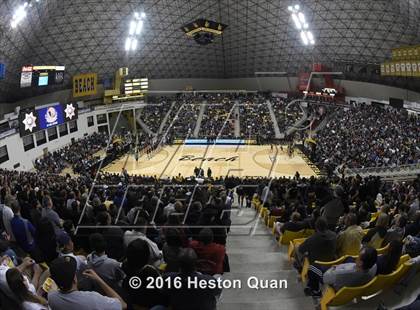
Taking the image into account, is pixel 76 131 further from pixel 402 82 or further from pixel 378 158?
pixel 402 82

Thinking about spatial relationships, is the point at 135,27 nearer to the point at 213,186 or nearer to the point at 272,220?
the point at 213,186

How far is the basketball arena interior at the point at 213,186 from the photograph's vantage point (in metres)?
4.82

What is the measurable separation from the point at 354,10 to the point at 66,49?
103ft

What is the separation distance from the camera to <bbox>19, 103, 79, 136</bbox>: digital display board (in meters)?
37.1

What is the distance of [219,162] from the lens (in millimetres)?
37344

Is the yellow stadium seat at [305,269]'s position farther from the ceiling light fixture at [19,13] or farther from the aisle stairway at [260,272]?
the ceiling light fixture at [19,13]

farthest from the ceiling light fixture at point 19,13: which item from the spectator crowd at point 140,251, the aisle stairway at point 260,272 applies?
the aisle stairway at point 260,272

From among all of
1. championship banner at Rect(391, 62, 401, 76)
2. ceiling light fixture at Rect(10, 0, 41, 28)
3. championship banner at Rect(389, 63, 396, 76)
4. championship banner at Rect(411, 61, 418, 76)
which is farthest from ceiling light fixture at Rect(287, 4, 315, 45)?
ceiling light fixture at Rect(10, 0, 41, 28)

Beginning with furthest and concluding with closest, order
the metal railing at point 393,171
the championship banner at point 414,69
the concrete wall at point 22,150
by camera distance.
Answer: the concrete wall at point 22,150 → the championship banner at point 414,69 → the metal railing at point 393,171

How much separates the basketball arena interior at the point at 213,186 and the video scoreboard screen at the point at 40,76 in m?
0.12

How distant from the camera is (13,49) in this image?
37969 millimetres

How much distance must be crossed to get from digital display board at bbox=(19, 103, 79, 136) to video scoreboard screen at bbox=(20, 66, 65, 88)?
2.66 meters

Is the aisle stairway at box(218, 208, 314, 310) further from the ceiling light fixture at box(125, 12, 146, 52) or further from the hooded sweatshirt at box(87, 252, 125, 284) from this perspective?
the ceiling light fixture at box(125, 12, 146, 52)

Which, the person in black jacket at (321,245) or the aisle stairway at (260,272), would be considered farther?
the person in black jacket at (321,245)
